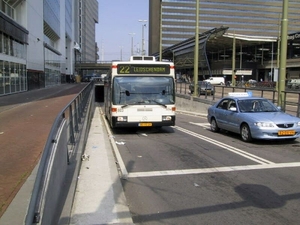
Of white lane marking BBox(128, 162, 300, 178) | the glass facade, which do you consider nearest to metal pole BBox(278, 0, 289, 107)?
white lane marking BBox(128, 162, 300, 178)

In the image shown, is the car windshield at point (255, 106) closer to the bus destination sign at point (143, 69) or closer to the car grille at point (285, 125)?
the car grille at point (285, 125)

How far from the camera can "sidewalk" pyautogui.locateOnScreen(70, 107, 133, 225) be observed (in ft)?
15.4

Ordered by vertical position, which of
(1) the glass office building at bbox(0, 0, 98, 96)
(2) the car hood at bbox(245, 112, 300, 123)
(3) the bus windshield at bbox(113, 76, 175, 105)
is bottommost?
(2) the car hood at bbox(245, 112, 300, 123)

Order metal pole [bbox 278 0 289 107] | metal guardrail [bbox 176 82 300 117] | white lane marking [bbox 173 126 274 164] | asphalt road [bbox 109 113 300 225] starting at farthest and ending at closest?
1. metal guardrail [bbox 176 82 300 117]
2. metal pole [bbox 278 0 289 107]
3. white lane marking [bbox 173 126 274 164]
4. asphalt road [bbox 109 113 300 225]

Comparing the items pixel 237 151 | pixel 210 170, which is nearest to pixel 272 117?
pixel 237 151

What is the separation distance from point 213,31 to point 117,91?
2268 inches

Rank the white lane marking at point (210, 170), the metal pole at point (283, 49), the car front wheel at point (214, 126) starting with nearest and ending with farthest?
the white lane marking at point (210, 170) < the car front wheel at point (214, 126) < the metal pole at point (283, 49)

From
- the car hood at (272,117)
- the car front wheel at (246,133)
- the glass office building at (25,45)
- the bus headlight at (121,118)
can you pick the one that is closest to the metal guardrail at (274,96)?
the car hood at (272,117)

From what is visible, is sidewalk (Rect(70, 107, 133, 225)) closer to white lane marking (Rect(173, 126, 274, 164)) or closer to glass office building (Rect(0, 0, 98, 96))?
white lane marking (Rect(173, 126, 274, 164))

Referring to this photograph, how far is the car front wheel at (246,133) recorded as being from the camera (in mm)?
10969

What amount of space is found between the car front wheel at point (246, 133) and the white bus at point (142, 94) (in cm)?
277

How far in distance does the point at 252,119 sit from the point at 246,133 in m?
0.52

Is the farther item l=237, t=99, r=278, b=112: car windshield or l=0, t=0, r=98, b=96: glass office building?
l=0, t=0, r=98, b=96: glass office building

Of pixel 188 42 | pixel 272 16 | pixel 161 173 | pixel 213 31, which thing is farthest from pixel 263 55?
pixel 161 173
